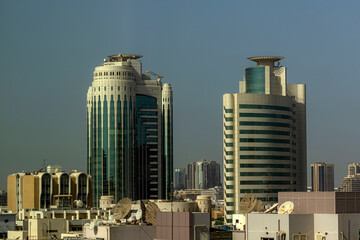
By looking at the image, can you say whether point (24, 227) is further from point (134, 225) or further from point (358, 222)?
point (358, 222)

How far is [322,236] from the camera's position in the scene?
82.4 metres

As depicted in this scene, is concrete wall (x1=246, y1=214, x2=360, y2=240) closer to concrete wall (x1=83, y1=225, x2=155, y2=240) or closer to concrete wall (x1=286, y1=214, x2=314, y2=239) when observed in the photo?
concrete wall (x1=286, y1=214, x2=314, y2=239)

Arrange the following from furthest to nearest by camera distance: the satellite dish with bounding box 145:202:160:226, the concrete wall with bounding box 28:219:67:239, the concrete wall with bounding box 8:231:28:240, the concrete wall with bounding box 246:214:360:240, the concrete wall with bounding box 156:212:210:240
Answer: the concrete wall with bounding box 28:219:67:239 < the concrete wall with bounding box 8:231:28:240 < the satellite dish with bounding box 145:202:160:226 < the concrete wall with bounding box 156:212:210:240 < the concrete wall with bounding box 246:214:360:240

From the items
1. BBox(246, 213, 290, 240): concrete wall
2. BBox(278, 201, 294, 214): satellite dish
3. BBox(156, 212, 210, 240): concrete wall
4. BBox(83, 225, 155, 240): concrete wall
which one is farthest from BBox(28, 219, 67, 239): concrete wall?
BBox(246, 213, 290, 240): concrete wall

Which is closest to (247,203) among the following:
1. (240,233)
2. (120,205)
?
(120,205)

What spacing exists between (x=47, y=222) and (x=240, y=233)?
72125 mm

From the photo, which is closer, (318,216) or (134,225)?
(318,216)

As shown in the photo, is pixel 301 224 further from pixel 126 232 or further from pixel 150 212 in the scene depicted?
pixel 150 212

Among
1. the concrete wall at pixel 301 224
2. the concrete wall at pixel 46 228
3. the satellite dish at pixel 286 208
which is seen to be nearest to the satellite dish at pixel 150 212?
the satellite dish at pixel 286 208

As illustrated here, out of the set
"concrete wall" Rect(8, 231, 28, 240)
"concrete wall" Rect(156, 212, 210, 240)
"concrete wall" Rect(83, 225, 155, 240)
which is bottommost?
"concrete wall" Rect(8, 231, 28, 240)

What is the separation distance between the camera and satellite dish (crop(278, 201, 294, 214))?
85.1 meters

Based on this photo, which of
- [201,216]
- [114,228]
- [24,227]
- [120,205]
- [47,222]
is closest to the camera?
[201,216]

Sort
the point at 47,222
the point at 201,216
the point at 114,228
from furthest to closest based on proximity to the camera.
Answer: the point at 47,222 → the point at 114,228 → the point at 201,216

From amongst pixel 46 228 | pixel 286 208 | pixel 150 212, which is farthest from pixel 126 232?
pixel 46 228
